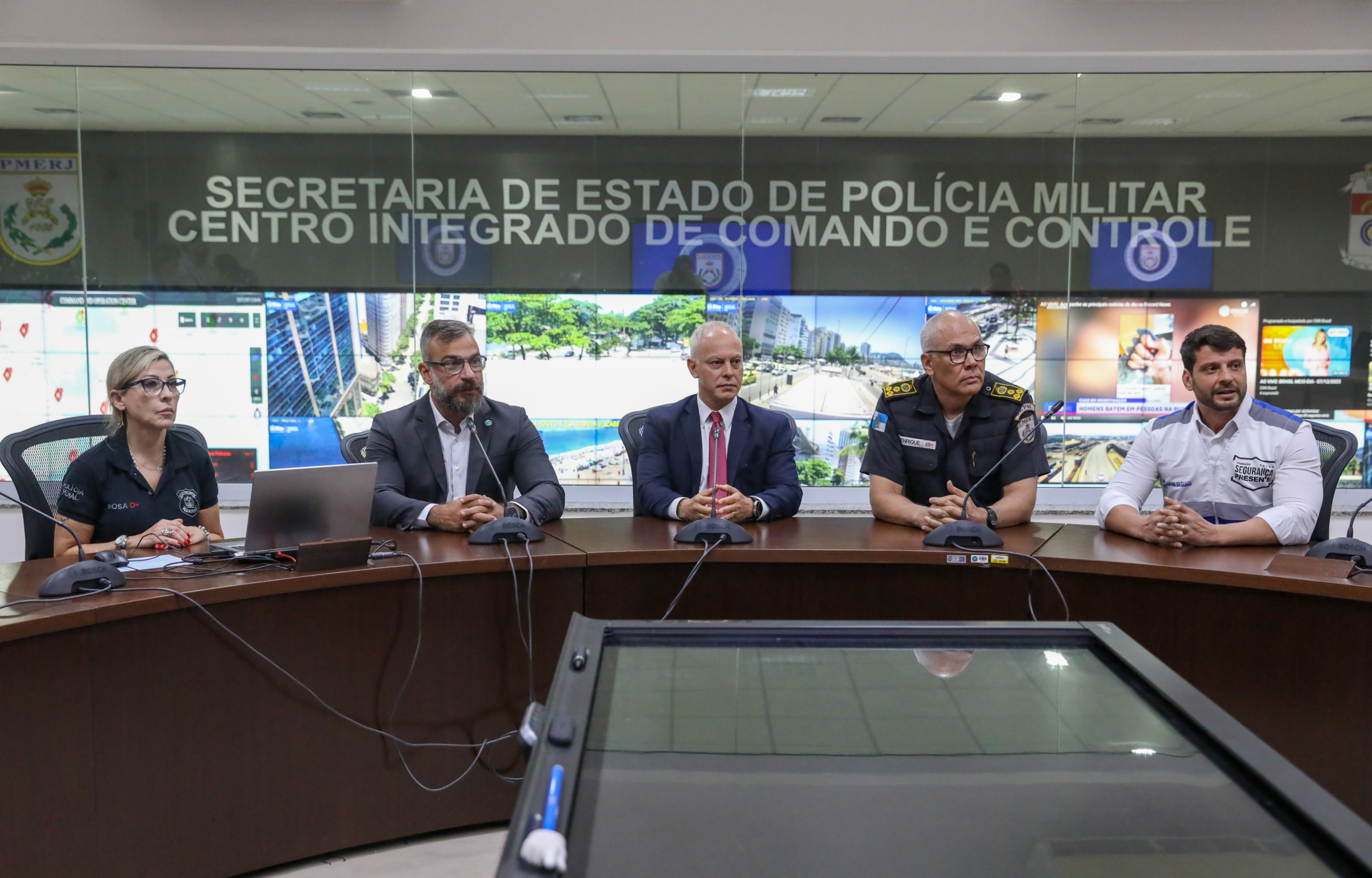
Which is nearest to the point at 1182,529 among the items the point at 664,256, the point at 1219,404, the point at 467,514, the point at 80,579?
the point at 1219,404

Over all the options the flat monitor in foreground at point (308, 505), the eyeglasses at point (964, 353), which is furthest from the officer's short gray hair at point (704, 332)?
the flat monitor in foreground at point (308, 505)

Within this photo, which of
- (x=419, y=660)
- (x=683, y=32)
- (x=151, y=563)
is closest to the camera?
(x=151, y=563)

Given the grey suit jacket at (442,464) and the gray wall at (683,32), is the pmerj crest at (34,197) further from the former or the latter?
the grey suit jacket at (442,464)

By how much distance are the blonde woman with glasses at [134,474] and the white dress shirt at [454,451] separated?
0.70 meters

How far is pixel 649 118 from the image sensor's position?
14.1 ft

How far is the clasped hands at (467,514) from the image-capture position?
2629mm

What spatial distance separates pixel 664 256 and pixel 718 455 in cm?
158

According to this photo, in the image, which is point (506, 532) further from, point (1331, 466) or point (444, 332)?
point (1331, 466)

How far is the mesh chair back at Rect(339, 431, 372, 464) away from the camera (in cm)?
300

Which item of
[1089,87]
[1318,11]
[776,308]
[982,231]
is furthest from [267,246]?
[1318,11]

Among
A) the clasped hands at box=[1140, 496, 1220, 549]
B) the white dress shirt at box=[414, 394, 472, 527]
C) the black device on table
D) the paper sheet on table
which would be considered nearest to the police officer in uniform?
the clasped hands at box=[1140, 496, 1220, 549]

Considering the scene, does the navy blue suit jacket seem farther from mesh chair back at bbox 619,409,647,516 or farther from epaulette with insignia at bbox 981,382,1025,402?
epaulette with insignia at bbox 981,382,1025,402

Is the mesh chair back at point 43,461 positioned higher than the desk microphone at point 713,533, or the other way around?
the mesh chair back at point 43,461

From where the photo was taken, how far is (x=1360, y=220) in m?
4.44
